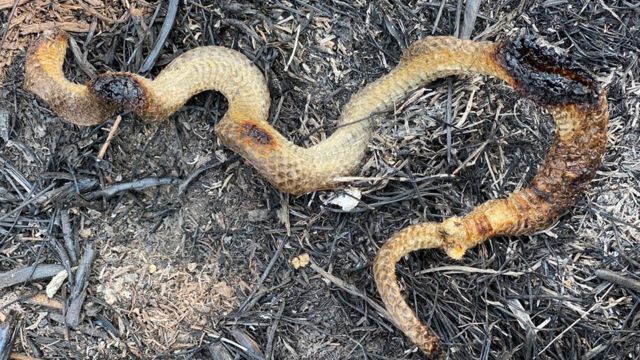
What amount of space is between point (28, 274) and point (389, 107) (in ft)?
5.31

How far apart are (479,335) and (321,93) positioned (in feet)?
3.74

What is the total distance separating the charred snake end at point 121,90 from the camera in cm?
287

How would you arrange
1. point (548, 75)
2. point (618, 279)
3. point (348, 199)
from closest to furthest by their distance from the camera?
1. point (548, 75)
2. point (618, 279)
3. point (348, 199)

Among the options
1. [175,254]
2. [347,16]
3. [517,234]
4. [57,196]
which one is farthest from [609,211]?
[57,196]

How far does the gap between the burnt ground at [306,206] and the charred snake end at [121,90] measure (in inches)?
8.3

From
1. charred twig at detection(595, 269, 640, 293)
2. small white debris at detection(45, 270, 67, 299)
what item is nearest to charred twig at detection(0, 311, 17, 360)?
small white debris at detection(45, 270, 67, 299)

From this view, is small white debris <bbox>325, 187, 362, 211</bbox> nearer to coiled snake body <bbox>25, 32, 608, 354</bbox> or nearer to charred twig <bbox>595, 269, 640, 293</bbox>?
coiled snake body <bbox>25, 32, 608, 354</bbox>

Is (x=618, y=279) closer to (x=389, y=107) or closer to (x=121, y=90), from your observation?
(x=389, y=107)

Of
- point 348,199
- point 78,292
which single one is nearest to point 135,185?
point 78,292

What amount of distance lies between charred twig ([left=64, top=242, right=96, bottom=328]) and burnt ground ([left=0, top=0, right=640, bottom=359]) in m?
0.01

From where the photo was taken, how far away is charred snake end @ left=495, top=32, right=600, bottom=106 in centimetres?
261

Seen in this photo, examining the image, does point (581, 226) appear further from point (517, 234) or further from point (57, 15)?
point (57, 15)

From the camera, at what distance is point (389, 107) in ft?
9.72

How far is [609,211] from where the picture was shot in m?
2.88
